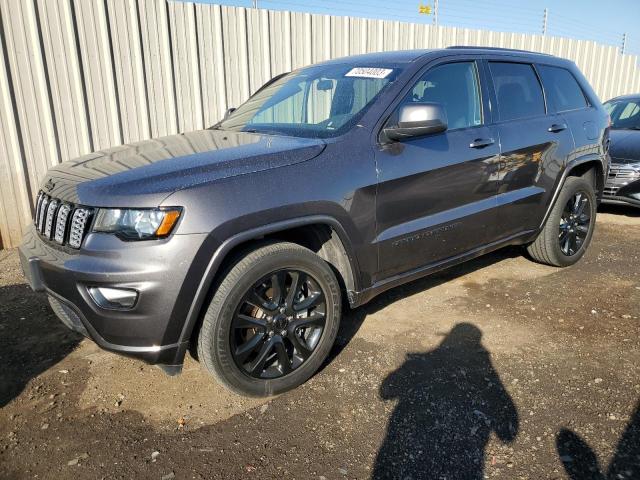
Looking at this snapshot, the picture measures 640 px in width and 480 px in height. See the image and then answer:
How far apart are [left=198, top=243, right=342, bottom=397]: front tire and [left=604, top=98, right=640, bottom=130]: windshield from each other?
6382 millimetres

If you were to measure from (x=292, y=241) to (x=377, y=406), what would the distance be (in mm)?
1014

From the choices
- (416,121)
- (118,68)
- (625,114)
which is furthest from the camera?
(625,114)

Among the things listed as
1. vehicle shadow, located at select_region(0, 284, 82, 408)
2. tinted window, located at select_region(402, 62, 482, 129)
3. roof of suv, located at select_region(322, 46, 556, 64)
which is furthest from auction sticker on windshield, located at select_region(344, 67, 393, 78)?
vehicle shadow, located at select_region(0, 284, 82, 408)

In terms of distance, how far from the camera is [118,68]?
227 inches

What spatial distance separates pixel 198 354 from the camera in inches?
100

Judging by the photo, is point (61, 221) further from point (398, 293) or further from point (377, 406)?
point (398, 293)

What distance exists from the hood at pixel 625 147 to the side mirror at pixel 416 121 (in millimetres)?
4556

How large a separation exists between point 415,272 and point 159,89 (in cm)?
435

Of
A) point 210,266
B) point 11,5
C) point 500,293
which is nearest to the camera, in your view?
point 210,266

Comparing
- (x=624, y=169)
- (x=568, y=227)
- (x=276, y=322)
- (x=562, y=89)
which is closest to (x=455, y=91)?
(x=562, y=89)

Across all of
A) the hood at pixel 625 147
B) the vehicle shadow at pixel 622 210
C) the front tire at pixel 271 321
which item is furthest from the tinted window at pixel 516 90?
the vehicle shadow at pixel 622 210

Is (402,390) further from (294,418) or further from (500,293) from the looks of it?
(500,293)

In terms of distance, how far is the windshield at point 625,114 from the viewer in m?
7.14

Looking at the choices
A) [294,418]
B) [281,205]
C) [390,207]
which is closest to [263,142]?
[281,205]
